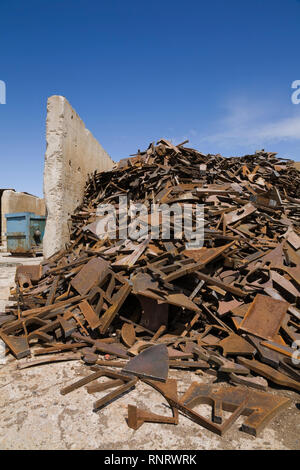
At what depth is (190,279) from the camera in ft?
12.7

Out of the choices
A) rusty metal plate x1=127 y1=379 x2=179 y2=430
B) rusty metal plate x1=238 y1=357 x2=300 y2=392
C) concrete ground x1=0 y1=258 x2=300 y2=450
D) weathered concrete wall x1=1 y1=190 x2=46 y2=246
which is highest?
weathered concrete wall x1=1 y1=190 x2=46 y2=246

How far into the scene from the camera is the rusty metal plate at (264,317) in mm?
3021

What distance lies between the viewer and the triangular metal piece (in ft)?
8.29

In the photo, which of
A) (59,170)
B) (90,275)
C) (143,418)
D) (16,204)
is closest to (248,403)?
(143,418)

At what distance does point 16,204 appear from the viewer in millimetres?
16406

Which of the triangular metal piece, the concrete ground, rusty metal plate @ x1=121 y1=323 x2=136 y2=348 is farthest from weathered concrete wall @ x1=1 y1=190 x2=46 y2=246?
the triangular metal piece

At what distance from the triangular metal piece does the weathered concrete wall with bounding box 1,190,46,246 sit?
1532cm

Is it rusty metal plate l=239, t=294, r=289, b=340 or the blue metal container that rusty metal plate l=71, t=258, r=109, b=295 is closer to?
rusty metal plate l=239, t=294, r=289, b=340

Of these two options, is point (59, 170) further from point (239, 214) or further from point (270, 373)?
point (270, 373)

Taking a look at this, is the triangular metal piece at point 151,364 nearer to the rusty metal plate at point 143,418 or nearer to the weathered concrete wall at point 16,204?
the rusty metal plate at point 143,418

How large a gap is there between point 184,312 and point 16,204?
15.6 m

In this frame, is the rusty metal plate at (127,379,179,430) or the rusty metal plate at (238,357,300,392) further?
the rusty metal plate at (238,357,300,392)

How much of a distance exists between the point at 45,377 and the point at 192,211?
3.69 metres
